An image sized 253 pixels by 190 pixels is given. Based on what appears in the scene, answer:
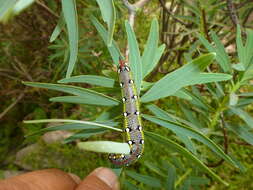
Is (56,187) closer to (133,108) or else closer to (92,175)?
(92,175)

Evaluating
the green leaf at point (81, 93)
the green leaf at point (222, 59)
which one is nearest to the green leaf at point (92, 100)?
the green leaf at point (81, 93)

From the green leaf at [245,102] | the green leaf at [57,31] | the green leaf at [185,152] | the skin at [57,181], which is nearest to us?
the green leaf at [185,152]

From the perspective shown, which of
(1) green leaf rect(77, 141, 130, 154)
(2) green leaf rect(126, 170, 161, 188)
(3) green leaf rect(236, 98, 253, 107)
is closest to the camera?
(1) green leaf rect(77, 141, 130, 154)

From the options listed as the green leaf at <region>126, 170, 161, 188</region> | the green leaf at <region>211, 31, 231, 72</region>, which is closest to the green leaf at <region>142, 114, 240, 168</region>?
the green leaf at <region>211, 31, 231, 72</region>

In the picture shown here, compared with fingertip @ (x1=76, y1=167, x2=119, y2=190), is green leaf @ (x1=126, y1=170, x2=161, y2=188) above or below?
below

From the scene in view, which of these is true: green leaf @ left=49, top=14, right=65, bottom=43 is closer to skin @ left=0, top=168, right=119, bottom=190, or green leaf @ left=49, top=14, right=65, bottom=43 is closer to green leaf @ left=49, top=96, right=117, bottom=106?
green leaf @ left=49, top=96, right=117, bottom=106

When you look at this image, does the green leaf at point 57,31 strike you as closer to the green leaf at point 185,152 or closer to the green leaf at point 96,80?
the green leaf at point 96,80

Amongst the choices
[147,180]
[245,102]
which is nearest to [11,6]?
[245,102]
